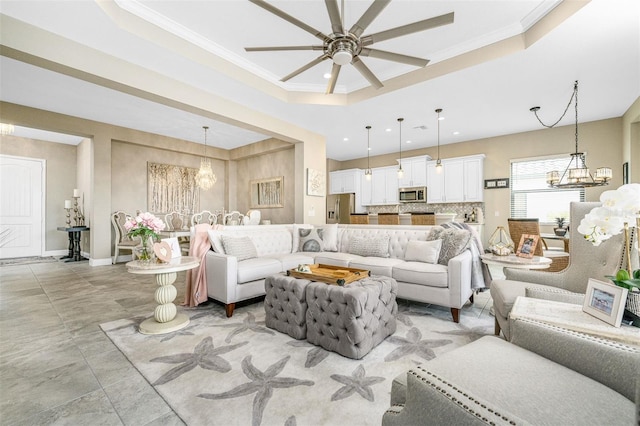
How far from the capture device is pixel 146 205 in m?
6.77

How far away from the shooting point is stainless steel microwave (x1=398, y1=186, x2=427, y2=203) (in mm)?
7398

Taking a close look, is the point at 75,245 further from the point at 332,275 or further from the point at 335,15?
the point at 335,15

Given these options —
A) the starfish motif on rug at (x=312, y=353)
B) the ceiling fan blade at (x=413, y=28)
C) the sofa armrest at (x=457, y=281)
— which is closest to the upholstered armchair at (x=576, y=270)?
the sofa armrest at (x=457, y=281)

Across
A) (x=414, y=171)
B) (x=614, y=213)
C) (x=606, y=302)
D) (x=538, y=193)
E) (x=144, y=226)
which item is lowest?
(x=606, y=302)

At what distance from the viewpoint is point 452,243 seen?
323cm

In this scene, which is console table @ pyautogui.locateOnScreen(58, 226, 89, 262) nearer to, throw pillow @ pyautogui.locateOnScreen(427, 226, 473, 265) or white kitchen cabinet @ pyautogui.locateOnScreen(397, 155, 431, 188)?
throw pillow @ pyautogui.locateOnScreen(427, 226, 473, 265)

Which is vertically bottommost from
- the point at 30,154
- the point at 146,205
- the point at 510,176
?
the point at 146,205

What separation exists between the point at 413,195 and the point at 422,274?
491cm

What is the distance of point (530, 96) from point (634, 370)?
4753mm

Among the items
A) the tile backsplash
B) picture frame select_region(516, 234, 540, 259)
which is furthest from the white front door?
picture frame select_region(516, 234, 540, 259)

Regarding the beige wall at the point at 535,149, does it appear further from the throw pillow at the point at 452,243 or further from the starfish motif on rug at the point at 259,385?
the starfish motif on rug at the point at 259,385

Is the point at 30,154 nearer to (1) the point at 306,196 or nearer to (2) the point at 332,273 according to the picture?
(1) the point at 306,196

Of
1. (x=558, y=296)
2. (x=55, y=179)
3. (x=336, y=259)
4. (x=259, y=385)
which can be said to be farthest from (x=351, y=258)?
(x=55, y=179)

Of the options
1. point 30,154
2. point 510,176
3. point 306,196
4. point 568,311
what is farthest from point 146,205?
point 510,176
